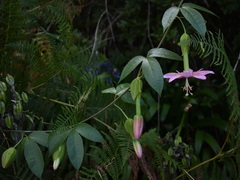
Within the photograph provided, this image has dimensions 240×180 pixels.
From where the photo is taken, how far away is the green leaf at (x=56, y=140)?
75 centimetres

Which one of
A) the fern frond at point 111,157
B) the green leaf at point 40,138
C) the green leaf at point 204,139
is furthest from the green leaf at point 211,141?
the green leaf at point 40,138

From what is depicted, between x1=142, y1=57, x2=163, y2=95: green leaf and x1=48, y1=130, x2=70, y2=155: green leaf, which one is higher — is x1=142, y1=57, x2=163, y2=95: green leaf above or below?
above

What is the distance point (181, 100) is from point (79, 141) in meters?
1.35

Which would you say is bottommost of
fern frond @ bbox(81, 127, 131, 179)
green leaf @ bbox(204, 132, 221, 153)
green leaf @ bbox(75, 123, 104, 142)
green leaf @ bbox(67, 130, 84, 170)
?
green leaf @ bbox(204, 132, 221, 153)

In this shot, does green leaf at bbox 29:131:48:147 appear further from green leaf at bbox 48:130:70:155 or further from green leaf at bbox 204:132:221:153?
green leaf at bbox 204:132:221:153

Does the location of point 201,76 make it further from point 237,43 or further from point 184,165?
point 237,43

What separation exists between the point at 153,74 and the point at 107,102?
37 cm

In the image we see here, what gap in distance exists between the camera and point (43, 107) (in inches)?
43.9

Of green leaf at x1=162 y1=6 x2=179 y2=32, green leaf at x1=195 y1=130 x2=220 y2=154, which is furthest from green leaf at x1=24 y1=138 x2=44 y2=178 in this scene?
green leaf at x1=195 y1=130 x2=220 y2=154

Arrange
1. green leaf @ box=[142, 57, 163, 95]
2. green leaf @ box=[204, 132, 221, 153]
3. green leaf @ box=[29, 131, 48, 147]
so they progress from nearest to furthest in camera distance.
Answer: green leaf @ box=[142, 57, 163, 95]
green leaf @ box=[29, 131, 48, 147]
green leaf @ box=[204, 132, 221, 153]

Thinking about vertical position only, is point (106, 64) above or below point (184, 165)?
below

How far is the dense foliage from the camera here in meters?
0.75

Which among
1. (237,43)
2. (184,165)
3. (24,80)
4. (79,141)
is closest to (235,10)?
(237,43)

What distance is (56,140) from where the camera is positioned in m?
0.75
